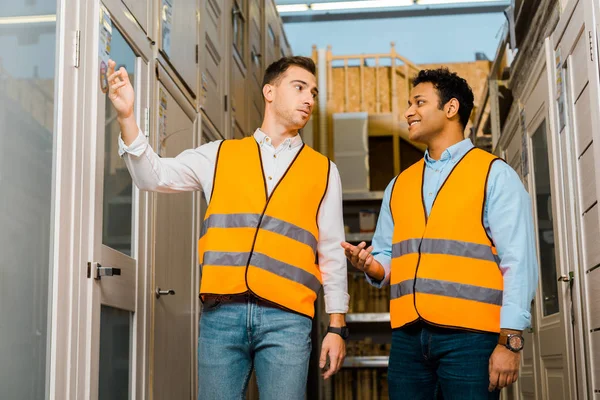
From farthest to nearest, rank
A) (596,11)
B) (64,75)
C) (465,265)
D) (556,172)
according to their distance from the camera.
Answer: (556,172)
(596,11)
(64,75)
(465,265)

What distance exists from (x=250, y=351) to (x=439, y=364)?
0.53m

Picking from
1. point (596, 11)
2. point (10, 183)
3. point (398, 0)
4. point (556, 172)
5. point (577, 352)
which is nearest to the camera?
point (10, 183)

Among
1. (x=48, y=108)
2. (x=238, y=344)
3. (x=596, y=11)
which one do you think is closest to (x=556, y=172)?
(x=596, y=11)

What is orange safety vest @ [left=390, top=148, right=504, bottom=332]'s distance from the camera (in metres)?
2.18

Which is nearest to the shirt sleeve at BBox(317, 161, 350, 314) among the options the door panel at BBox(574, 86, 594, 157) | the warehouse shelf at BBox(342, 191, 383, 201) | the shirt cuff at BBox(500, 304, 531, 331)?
the shirt cuff at BBox(500, 304, 531, 331)

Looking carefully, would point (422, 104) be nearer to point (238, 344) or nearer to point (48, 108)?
point (238, 344)

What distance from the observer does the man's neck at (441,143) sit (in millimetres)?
2494

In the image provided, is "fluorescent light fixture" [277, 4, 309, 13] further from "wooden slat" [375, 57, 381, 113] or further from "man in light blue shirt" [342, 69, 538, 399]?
"man in light blue shirt" [342, 69, 538, 399]

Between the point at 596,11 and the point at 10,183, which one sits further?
the point at 596,11

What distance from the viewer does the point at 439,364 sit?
86.0 inches

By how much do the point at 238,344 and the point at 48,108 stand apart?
2.97ft

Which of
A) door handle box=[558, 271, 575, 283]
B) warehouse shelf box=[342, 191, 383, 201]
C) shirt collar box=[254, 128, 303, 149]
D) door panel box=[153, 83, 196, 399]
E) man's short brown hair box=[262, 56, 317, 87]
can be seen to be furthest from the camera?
warehouse shelf box=[342, 191, 383, 201]

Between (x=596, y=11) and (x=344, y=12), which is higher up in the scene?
(x=344, y=12)

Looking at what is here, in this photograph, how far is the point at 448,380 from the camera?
7.00 ft
